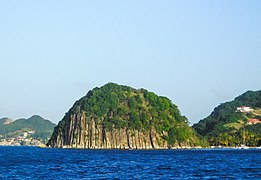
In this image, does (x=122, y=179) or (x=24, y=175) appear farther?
(x=24, y=175)

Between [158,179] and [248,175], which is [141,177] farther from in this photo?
[248,175]

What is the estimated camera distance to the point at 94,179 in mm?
75562

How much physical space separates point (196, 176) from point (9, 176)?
1041 inches

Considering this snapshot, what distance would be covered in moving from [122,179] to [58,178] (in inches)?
343

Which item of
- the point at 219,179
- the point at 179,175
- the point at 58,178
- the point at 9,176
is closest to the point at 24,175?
the point at 9,176

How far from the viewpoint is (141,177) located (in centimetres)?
7900

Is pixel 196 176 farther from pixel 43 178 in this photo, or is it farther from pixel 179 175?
pixel 43 178

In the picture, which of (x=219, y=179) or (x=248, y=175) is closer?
(x=219, y=179)

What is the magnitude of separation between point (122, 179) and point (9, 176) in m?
16.7

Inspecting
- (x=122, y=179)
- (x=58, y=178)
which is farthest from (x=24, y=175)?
(x=122, y=179)

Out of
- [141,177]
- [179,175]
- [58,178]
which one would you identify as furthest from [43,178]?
[179,175]

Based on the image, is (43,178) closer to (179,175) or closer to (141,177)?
(141,177)

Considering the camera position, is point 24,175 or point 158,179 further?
point 24,175

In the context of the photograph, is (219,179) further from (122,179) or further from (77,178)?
(77,178)
